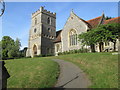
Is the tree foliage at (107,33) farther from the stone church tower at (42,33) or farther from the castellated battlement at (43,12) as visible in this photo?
the castellated battlement at (43,12)

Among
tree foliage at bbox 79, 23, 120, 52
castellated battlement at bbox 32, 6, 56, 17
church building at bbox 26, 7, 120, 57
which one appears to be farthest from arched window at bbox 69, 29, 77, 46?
castellated battlement at bbox 32, 6, 56, 17

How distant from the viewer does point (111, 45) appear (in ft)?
73.9

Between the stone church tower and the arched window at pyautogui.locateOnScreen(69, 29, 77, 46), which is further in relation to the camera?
the stone church tower

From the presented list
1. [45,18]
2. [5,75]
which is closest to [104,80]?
[5,75]

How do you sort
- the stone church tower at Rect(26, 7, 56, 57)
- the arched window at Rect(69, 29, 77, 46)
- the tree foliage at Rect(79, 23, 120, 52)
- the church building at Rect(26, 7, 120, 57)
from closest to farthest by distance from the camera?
1. the tree foliage at Rect(79, 23, 120, 52)
2. the church building at Rect(26, 7, 120, 57)
3. the arched window at Rect(69, 29, 77, 46)
4. the stone church tower at Rect(26, 7, 56, 57)

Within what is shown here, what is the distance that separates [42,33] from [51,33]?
13.7 feet

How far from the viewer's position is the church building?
27.4 meters

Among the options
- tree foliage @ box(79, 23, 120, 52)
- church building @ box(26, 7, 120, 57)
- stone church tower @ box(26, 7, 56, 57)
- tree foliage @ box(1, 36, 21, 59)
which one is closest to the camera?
tree foliage @ box(79, 23, 120, 52)

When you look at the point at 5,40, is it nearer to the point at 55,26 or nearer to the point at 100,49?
the point at 55,26

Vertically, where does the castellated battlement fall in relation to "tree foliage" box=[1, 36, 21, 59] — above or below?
above

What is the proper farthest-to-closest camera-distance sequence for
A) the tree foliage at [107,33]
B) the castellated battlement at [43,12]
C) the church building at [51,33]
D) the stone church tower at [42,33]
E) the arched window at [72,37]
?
the castellated battlement at [43,12]
the stone church tower at [42,33]
the arched window at [72,37]
the church building at [51,33]
the tree foliage at [107,33]

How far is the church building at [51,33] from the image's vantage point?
27375 millimetres

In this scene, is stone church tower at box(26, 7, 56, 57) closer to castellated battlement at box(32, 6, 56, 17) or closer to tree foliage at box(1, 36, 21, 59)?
castellated battlement at box(32, 6, 56, 17)

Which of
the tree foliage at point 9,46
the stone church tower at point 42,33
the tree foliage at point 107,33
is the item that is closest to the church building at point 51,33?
the stone church tower at point 42,33
